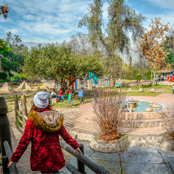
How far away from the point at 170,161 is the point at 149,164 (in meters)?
0.72

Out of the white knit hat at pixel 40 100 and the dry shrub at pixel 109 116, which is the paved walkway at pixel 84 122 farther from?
the white knit hat at pixel 40 100

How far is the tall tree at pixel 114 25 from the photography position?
2455 cm

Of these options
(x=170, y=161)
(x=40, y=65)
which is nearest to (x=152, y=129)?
(x=170, y=161)

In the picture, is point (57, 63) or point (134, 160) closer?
point (134, 160)

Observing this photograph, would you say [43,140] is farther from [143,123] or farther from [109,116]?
[143,123]

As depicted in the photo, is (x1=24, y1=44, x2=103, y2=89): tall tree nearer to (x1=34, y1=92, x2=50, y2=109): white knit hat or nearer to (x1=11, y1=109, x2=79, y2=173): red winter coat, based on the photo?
(x1=34, y1=92, x2=50, y2=109): white knit hat

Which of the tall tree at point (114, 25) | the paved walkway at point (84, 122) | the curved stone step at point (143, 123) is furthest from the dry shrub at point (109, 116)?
the tall tree at point (114, 25)

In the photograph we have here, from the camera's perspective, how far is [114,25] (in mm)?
24891

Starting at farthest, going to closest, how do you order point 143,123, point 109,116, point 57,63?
1. point 57,63
2. point 143,123
3. point 109,116

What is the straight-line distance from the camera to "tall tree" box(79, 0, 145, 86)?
24547mm

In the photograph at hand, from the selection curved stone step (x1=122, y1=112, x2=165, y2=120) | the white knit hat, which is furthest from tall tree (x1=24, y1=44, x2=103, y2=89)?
the white knit hat

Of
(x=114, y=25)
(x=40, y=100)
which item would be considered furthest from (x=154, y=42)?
(x=40, y=100)

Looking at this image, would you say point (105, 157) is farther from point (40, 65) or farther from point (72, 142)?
point (40, 65)

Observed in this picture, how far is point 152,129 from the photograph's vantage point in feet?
25.3
